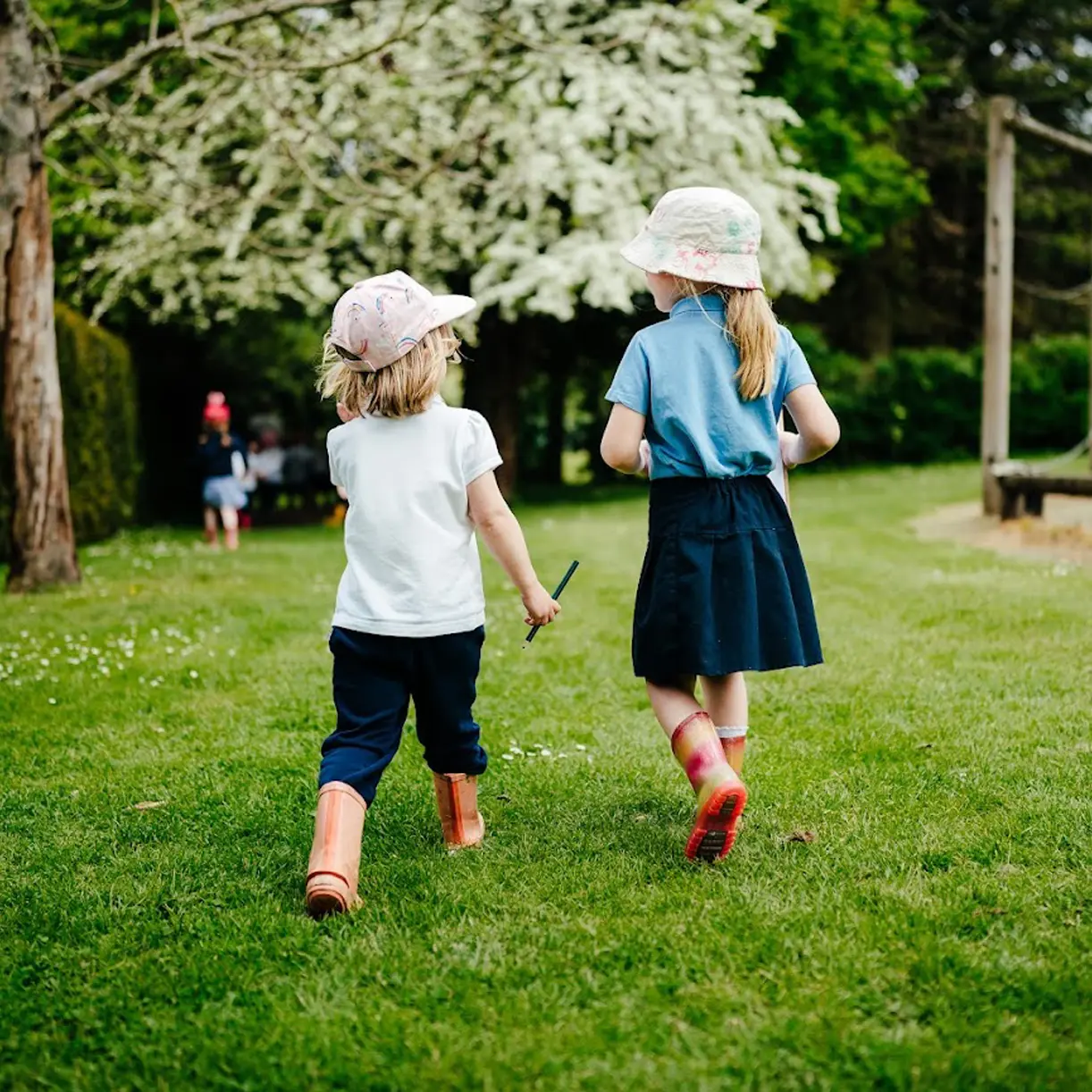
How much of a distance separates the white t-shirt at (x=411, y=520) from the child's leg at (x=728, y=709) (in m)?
0.72

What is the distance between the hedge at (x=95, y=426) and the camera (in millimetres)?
13750

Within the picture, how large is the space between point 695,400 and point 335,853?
56.7 inches

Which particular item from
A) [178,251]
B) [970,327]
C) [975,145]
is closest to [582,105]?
[178,251]

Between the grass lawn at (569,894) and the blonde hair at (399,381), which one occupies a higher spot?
the blonde hair at (399,381)

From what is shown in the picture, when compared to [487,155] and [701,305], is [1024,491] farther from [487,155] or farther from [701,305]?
[701,305]

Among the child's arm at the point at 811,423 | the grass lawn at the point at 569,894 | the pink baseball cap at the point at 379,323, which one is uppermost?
the pink baseball cap at the point at 379,323

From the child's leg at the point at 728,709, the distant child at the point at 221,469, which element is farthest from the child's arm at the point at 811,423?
the distant child at the point at 221,469

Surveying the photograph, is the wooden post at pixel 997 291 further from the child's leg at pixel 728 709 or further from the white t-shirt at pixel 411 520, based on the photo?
the white t-shirt at pixel 411 520

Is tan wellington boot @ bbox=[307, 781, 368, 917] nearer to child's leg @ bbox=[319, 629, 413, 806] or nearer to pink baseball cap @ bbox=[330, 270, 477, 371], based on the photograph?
child's leg @ bbox=[319, 629, 413, 806]

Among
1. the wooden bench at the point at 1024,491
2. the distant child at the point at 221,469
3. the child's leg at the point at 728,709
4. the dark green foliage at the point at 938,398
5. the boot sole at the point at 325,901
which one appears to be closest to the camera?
the boot sole at the point at 325,901

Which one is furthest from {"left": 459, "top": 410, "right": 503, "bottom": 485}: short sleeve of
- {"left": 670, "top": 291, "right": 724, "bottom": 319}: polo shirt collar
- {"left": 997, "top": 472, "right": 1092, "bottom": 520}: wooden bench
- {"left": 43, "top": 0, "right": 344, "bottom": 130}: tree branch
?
{"left": 997, "top": 472, "right": 1092, "bottom": 520}: wooden bench

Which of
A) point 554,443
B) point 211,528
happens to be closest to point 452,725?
point 211,528

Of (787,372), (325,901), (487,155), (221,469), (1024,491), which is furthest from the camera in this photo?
(487,155)

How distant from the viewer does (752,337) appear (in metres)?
3.42
